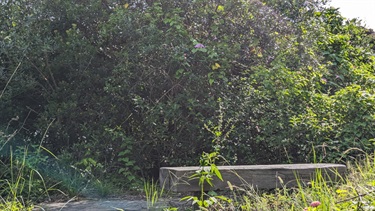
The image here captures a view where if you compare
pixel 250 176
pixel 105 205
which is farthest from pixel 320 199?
pixel 105 205

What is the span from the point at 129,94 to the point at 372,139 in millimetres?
2763

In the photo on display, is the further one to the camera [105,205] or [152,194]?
[152,194]

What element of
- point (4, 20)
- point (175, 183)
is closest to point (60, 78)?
point (4, 20)

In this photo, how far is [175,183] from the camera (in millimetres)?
4027

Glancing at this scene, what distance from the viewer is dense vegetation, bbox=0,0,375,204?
6.04 metres

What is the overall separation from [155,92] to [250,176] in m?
2.31

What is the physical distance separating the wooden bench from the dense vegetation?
1413mm

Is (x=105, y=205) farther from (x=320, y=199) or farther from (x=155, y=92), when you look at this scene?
(x=320, y=199)

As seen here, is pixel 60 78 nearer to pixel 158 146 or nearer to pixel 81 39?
pixel 81 39

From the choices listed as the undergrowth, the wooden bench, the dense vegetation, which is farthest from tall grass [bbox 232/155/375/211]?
the dense vegetation

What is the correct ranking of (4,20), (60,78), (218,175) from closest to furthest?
(218,175) → (4,20) → (60,78)

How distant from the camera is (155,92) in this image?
639cm

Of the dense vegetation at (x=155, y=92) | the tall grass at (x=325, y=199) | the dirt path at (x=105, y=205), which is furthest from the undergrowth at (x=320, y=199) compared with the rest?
the dense vegetation at (x=155, y=92)

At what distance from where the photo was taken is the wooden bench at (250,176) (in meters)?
4.11
